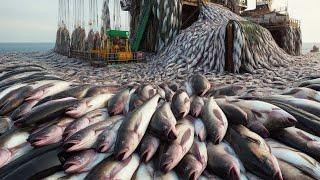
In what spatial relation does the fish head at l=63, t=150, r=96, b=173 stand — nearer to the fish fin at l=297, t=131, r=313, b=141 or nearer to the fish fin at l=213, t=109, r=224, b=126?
the fish fin at l=213, t=109, r=224, b=126

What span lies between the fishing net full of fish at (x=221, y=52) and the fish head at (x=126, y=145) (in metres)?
10.8

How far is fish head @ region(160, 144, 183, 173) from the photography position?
4652 millimetres

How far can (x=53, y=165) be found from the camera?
4.76 meters

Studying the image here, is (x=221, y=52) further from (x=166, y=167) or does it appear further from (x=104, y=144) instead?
(x=166, y=167)

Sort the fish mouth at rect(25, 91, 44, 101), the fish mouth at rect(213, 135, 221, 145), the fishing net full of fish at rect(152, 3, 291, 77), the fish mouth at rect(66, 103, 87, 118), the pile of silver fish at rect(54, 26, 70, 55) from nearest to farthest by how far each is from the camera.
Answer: the fish mouth at rect(213, 135, 221, 145) → the fish mouth at rect(66, 103, 87, 118) → the fish mouth at rect(25, 91, 44, 101) → the fishing net full of fish at rect(152, 3, 291, 77) → the pile of silver fish at rect(54, 26, 70, 55)

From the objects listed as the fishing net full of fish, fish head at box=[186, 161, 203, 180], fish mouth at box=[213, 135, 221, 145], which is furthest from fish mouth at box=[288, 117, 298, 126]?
the fishing net full of fish

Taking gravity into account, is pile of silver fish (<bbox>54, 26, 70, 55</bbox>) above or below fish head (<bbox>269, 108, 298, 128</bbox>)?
above

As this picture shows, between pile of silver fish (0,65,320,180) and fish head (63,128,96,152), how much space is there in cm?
1

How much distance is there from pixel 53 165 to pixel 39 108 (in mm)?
1563

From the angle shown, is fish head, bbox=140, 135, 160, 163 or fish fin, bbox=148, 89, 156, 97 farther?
fish fin, bbox=148, 89, 156, 97

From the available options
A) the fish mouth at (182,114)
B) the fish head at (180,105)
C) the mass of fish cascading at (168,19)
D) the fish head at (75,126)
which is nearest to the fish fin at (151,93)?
the fish head at (180,105)

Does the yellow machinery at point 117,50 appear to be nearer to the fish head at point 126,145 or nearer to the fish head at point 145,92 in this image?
the fish head at point 145,92

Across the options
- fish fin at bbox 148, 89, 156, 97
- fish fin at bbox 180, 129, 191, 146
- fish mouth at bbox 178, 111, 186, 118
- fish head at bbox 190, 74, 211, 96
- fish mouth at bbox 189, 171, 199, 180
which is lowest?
fish mouth at bbox 189, 171, 199, 180

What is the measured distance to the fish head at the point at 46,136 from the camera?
5180 mm
